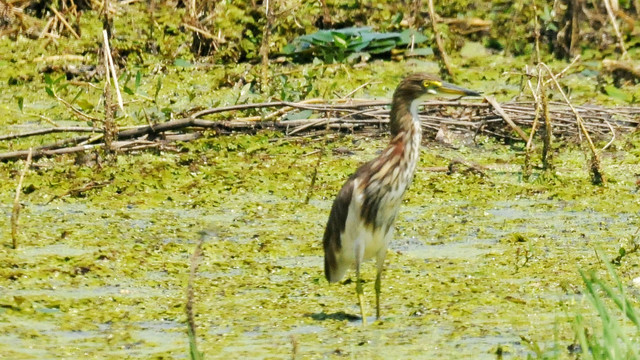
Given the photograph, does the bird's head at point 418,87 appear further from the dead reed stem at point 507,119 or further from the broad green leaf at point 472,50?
the broad green leaf at point 472,50

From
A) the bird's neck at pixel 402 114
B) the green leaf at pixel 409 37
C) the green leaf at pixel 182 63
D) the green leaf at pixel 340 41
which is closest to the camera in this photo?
Answer: the bird's neck at pixel 402 114

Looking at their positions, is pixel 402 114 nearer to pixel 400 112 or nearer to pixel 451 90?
pixel 400 112

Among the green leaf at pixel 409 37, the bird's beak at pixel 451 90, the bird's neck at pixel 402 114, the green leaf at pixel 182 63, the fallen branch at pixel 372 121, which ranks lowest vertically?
the green leaf at pixel 182 63

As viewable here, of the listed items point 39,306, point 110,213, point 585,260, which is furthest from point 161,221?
point 585,260

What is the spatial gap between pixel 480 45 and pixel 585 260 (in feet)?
17.3

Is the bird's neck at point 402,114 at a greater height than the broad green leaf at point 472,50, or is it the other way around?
the bird's neck at point 402,114

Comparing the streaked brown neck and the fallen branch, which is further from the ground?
the streaked brown neck

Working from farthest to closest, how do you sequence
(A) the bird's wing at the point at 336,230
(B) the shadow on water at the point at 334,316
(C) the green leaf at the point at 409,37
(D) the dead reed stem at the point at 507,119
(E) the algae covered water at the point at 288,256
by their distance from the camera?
(C) the green leaf at the point at 409,37
(D) the dead reed stem at the point at 507,119
(A) the bird's wing at the point at 336,230
(B) the shadow on water at the point at 334,316
(E) the algae covered water at the point at 288,256

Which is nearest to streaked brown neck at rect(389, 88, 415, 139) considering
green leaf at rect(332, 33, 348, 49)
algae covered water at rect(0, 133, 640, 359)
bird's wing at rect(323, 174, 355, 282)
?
bird's wing at rect(323, 174, 355, 282)

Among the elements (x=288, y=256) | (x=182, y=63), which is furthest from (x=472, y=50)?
(x=288, y=256)

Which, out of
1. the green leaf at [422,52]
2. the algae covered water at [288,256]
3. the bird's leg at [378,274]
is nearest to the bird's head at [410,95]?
the bird's leg at [378,274]

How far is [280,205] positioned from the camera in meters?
7.07

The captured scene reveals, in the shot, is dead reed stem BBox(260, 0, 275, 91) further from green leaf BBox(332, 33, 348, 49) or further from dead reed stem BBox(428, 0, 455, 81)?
dead reed stem BBox(428, 0, 455, 81)

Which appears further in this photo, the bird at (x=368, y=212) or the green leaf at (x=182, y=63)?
the green leaf at (x=182, y=63)
